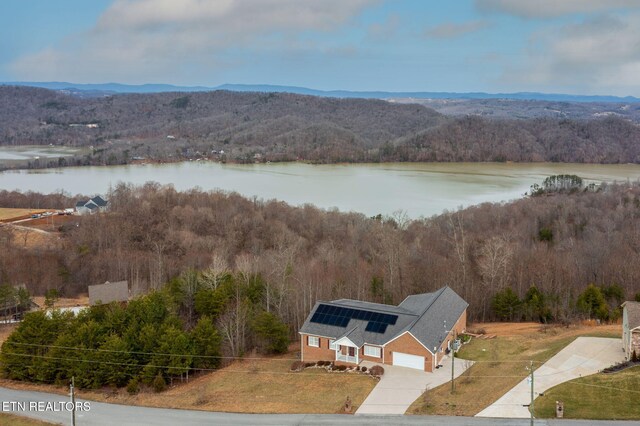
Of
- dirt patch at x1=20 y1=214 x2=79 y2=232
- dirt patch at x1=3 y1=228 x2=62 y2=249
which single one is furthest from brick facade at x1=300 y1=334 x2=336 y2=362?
dirt patch at x1=20 y1=214 x2=79 y2=232

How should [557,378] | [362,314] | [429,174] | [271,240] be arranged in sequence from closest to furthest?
[557,378] < [362,314] < [271,240] < [429,174]

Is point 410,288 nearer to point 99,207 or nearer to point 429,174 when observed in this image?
point 99,207

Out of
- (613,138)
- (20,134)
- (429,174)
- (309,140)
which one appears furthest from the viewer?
(20,134)

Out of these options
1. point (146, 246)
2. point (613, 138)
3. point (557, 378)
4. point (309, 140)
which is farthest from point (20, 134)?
point (557, 378)

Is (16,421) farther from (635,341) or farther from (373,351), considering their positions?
(635,341)

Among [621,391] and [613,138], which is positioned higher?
[613,138]

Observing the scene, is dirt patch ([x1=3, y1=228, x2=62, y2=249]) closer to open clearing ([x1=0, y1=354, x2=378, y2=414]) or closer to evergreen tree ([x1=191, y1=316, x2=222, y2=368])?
open clearing ([x1=0, y1=354, x2=378, y2=414])

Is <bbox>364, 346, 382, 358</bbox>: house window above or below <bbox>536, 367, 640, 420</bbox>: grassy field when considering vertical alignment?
below

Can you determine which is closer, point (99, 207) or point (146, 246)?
point (146, 246)
